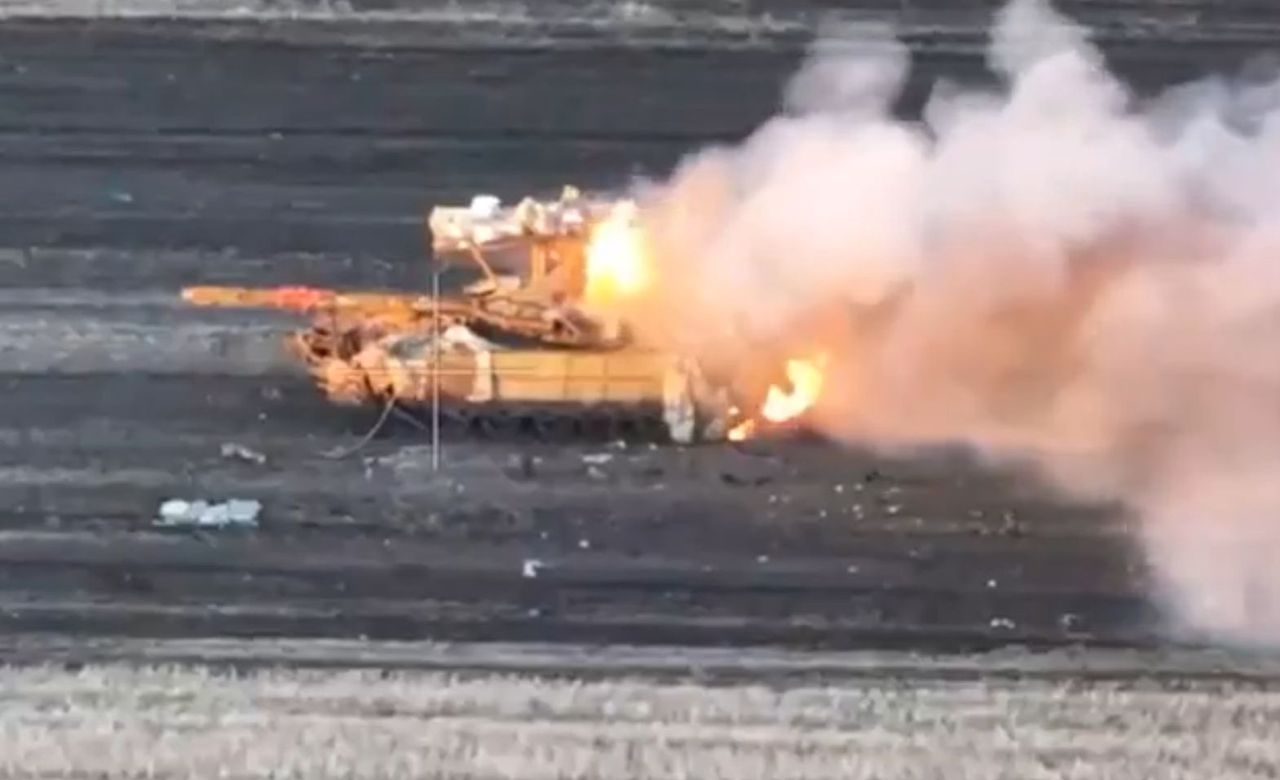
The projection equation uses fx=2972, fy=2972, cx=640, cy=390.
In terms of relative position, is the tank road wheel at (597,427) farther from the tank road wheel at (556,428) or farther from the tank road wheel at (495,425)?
the tank road wheel at (495,425)

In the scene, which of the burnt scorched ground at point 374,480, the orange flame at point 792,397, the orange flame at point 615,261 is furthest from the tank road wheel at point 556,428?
the orange flame at point 792,397

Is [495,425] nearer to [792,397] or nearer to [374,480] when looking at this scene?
[374,480]

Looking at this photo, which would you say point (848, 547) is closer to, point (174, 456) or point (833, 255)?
→ point (833, 255)

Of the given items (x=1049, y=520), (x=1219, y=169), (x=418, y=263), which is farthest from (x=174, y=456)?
(x=1219, y=169)

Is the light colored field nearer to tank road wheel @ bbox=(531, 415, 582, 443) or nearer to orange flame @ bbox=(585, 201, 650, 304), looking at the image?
tank road wheel @ bbox=(531, 415, 582, 443)

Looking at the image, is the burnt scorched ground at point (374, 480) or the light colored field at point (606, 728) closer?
the light colored field at point (606, 728)

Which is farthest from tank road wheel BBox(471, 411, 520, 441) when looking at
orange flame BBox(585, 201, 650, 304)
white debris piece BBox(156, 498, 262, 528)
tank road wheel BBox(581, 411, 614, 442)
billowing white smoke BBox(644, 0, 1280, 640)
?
white debris piece BBox(156, 498, 262, 528)
